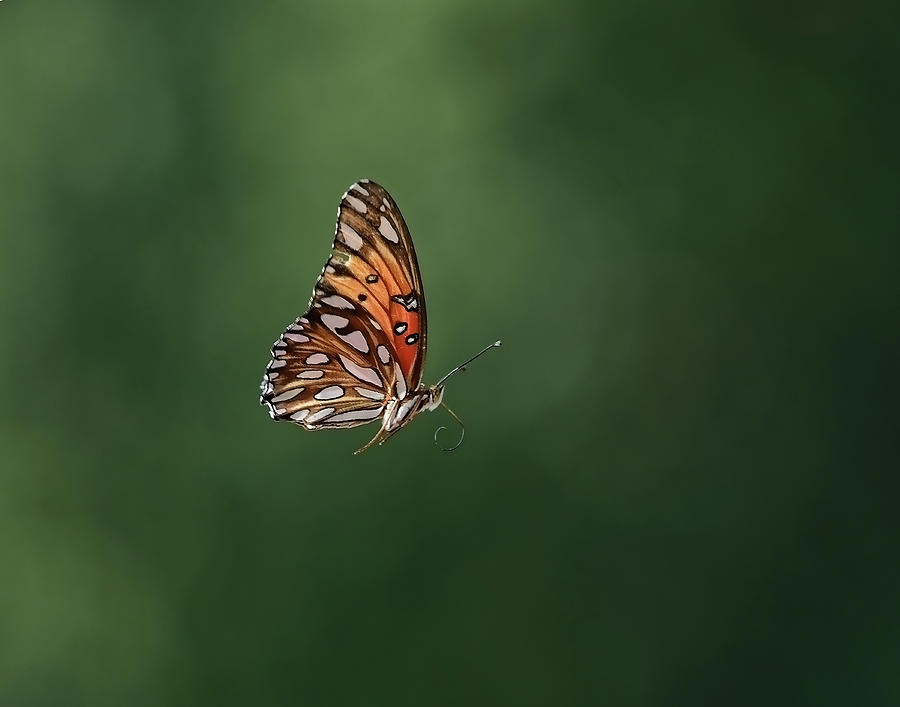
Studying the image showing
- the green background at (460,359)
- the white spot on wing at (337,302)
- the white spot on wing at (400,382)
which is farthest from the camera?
the green background at (460,359)

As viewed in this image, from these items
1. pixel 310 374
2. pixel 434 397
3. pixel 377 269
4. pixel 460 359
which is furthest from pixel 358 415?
pixel 460 359

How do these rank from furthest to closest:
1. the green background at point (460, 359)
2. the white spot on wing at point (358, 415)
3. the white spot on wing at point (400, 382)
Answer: the green background at point (460, 359)
the white spot on wing at point (400, 382)
the white spot on wing at point (358, 415)

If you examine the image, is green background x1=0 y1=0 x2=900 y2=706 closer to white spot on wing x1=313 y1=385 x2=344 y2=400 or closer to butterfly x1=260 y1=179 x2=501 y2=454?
butterfly x1=260 y1=179 x2=501 y2=454

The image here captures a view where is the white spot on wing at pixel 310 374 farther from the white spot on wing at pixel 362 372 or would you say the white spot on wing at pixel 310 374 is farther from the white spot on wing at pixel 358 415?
the white spot on wing at pixel 358 415

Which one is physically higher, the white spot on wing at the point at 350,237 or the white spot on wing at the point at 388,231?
the white spot on wing at the point at 350,237

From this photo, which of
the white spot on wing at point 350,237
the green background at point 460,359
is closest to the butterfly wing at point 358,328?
the white spot on wing at point 350,237

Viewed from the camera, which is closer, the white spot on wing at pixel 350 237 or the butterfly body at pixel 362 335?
the butterfly body at pixel 362 335

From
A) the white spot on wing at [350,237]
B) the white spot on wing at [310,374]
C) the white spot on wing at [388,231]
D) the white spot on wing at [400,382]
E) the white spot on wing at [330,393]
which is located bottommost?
the white spot on wing at [400,382]

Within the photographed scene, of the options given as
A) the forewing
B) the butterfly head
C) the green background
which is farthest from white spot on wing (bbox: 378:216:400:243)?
the green background
